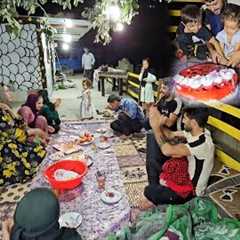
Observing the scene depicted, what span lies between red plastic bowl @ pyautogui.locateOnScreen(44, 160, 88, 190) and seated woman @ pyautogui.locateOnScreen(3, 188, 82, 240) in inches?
30.5

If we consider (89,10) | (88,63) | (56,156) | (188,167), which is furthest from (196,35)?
(88,63)

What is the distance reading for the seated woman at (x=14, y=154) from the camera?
267cm

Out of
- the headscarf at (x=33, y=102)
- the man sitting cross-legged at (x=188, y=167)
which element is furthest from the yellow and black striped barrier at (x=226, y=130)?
the headscarf at (x=33, y=102)

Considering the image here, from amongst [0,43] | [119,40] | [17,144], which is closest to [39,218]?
[17,144]

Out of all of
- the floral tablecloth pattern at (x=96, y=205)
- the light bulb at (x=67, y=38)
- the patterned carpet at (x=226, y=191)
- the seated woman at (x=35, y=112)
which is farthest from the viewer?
the light bulb at (x=67, y=38)

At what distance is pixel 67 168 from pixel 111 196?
45 centimetres

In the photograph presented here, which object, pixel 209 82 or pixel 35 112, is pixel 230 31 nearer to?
pixel 209 82

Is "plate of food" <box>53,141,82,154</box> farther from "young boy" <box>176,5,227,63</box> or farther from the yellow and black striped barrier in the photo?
"young boy" <box>176,5,227,63</box>

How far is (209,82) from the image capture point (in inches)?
103

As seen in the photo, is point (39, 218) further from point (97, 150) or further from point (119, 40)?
point (119, 40)

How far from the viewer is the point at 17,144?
9.03ft

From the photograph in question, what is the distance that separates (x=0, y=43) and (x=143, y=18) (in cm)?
362

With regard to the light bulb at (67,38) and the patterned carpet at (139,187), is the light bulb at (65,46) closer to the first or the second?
the light bulb at (67,38)

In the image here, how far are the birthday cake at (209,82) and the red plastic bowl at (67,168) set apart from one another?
4.18ft
